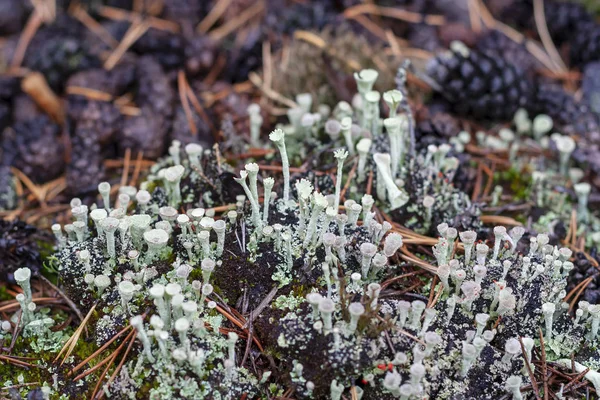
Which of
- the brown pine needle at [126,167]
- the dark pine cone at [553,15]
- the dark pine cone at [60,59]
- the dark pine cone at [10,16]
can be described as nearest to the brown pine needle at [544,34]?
the dark pine cone at [553,15]

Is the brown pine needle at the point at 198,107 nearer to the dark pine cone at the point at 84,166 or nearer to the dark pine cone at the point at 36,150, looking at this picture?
the dark pine cone at the point at 84,166

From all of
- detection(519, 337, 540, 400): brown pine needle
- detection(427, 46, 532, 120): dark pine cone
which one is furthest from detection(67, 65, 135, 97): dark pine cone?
detection(519, 337, 540, 400): brown pine needle

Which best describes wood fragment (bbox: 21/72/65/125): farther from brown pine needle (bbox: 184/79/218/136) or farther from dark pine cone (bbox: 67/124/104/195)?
brown pine needle (bbox: 184/79/218/136)

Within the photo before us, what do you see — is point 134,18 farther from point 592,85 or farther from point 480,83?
point 592,85

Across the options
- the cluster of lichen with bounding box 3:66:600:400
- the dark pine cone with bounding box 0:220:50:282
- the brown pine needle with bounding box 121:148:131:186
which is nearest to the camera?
the cluster of lichen with bounding box 3:66:600:400

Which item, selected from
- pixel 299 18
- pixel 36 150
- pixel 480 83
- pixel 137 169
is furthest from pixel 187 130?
pixel 480 83

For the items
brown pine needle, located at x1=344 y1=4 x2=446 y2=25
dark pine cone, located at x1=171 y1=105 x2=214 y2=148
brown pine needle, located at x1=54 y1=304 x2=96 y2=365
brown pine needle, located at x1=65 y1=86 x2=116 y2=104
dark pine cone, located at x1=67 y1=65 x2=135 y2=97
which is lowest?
brown pine needle, located at x1=54 y1=304 x2=96 y2=365

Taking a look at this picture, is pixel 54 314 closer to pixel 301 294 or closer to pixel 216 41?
pixel 301 294
